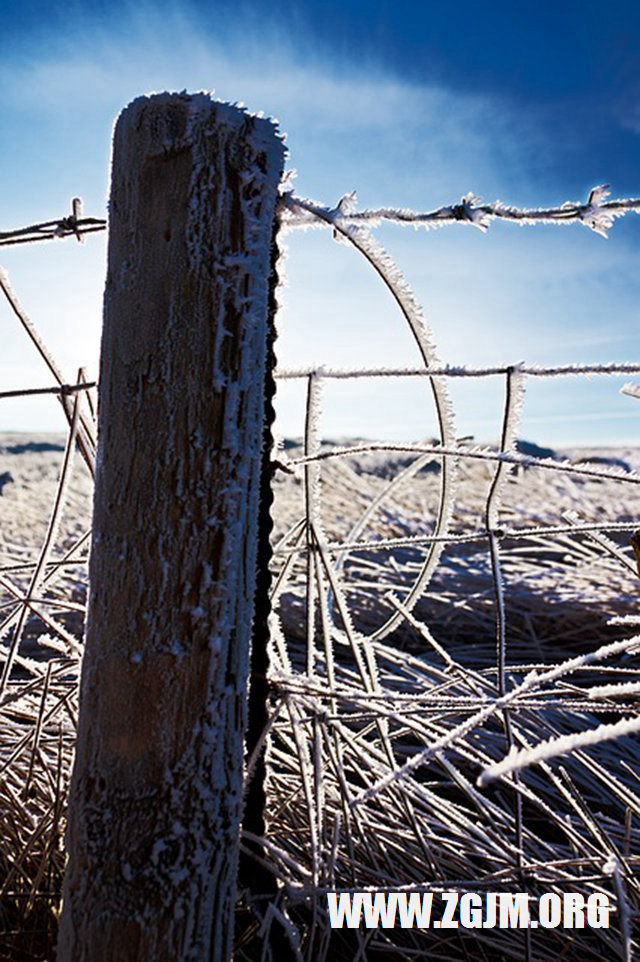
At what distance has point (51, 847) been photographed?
71 cm

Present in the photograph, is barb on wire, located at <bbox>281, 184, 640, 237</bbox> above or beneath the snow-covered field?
above

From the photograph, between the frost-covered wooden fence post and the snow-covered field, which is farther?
the snow-covered field

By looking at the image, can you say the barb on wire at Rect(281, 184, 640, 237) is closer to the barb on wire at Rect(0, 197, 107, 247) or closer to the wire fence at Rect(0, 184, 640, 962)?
the wire fence at Rect(0, 184, 640, 962)

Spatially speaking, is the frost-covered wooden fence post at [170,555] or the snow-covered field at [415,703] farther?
the snow-covered field at [415,703]

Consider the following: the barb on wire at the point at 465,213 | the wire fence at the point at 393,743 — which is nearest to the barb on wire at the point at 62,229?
the wire fence at the point at 393,743

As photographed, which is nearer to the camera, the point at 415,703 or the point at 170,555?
the point at 170,555

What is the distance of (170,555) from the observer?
1.79 ft

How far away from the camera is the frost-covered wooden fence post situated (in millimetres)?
545

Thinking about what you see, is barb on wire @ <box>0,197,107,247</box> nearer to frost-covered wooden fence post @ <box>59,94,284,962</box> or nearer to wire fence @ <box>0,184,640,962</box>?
wire fence @ <box>0,184,640,962</box>

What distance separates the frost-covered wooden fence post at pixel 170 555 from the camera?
0.54 meters

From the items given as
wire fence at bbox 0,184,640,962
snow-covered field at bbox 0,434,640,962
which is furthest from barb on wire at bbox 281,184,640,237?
snow-covered field at bbox 0,434,640,962

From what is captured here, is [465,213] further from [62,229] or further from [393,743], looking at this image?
[393,743]

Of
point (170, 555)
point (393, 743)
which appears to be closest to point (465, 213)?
point (170, 555)

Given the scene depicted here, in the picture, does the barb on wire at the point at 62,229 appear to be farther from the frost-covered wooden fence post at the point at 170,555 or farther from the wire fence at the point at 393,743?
the frost-covered wooden fence post at the point at 170,555
